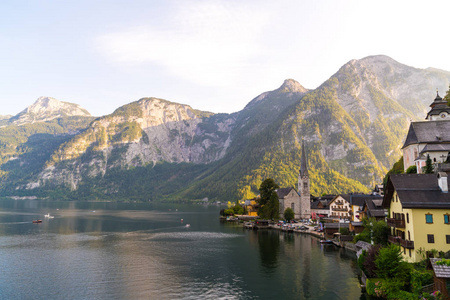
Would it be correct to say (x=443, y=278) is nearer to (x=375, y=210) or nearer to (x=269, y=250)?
(x=375, y=210)

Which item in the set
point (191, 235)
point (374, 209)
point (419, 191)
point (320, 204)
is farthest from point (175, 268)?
point (320, 204)

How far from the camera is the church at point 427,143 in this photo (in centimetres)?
7900

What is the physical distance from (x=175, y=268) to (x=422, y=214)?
51.7 meters

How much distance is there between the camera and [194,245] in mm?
103875

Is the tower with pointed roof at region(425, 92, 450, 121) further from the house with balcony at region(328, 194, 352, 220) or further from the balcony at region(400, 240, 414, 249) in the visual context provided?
the balcony at region(400, 240, 414, 249)

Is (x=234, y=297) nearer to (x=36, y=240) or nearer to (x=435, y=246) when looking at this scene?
(x=435, y=246)

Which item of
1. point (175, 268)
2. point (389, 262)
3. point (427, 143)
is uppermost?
point (427, 143)

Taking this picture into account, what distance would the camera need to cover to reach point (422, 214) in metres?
45.3

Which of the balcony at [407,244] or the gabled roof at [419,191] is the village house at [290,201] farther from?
the balcony at [407,244]

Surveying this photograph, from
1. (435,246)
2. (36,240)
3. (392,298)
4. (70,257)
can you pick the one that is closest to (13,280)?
(70,257)

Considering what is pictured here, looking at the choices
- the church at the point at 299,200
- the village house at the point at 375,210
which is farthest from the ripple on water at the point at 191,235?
the village house at the point at 375,210

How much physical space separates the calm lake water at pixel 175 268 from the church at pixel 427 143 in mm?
31386

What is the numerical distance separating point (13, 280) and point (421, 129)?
10476cm

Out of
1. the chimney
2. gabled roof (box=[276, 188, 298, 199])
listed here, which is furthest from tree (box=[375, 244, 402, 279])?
gabled roof (box=[276, 188, 298, 199])
